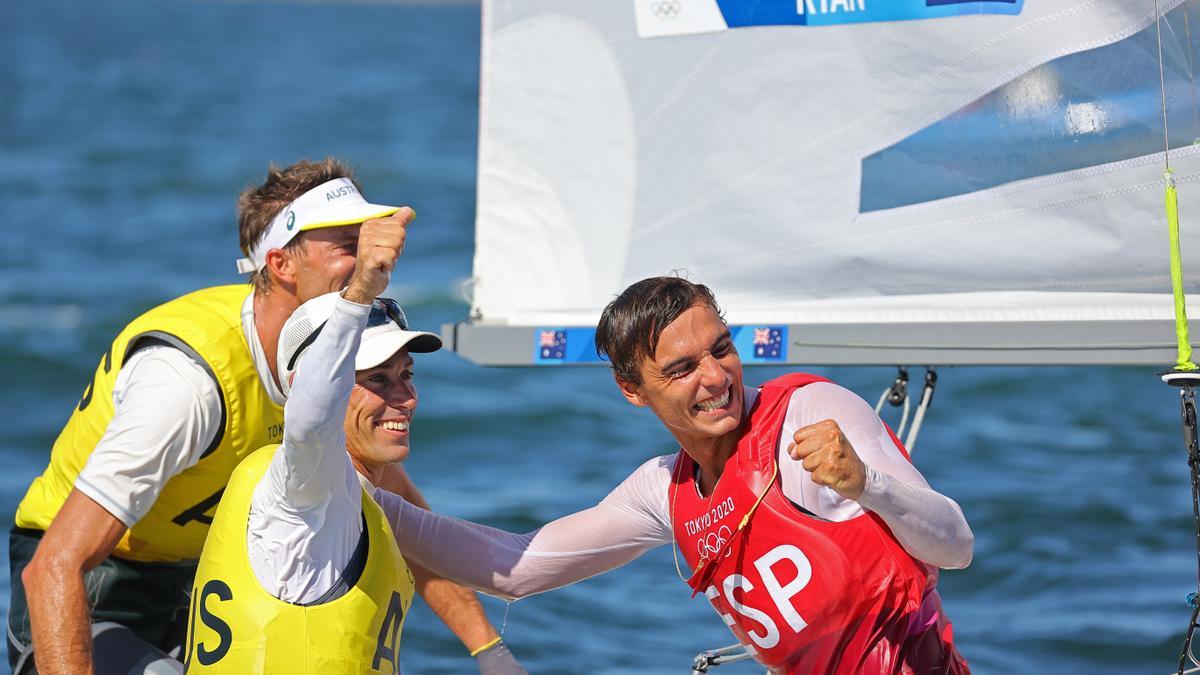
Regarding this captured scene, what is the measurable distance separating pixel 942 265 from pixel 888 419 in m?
4.07

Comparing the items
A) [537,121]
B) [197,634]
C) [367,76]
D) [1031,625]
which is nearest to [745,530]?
[197,634]

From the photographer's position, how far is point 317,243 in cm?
262

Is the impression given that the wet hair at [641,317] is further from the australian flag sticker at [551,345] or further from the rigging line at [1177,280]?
the australian flag sticker at [551,345]

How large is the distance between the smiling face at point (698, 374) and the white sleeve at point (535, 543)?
0.94 feet

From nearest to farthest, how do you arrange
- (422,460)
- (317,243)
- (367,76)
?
(317,243) < (422,460) < (367,76)

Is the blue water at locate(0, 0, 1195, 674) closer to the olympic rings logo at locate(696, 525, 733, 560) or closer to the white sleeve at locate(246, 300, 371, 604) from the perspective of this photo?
the olympic rings logo at locate(696, 525, 733, 560)

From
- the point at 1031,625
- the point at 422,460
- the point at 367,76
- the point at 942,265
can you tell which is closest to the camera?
the point at 942,265

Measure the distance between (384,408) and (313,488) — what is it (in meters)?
0.32

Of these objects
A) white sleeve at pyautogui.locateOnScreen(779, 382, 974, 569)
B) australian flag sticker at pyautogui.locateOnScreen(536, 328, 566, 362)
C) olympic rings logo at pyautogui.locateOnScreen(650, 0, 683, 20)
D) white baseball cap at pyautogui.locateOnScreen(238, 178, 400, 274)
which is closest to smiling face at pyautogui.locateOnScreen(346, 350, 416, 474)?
white baseball cap at pyautogui.locateOnScreen(238, 178, 400, 274)

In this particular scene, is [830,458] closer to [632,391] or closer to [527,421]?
[632,391]

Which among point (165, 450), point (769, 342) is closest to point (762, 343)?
point (769, 342)

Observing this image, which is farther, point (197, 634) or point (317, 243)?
point (317, 243)

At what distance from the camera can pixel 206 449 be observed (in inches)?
98.0

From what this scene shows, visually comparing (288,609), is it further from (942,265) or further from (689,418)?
(942,265)
